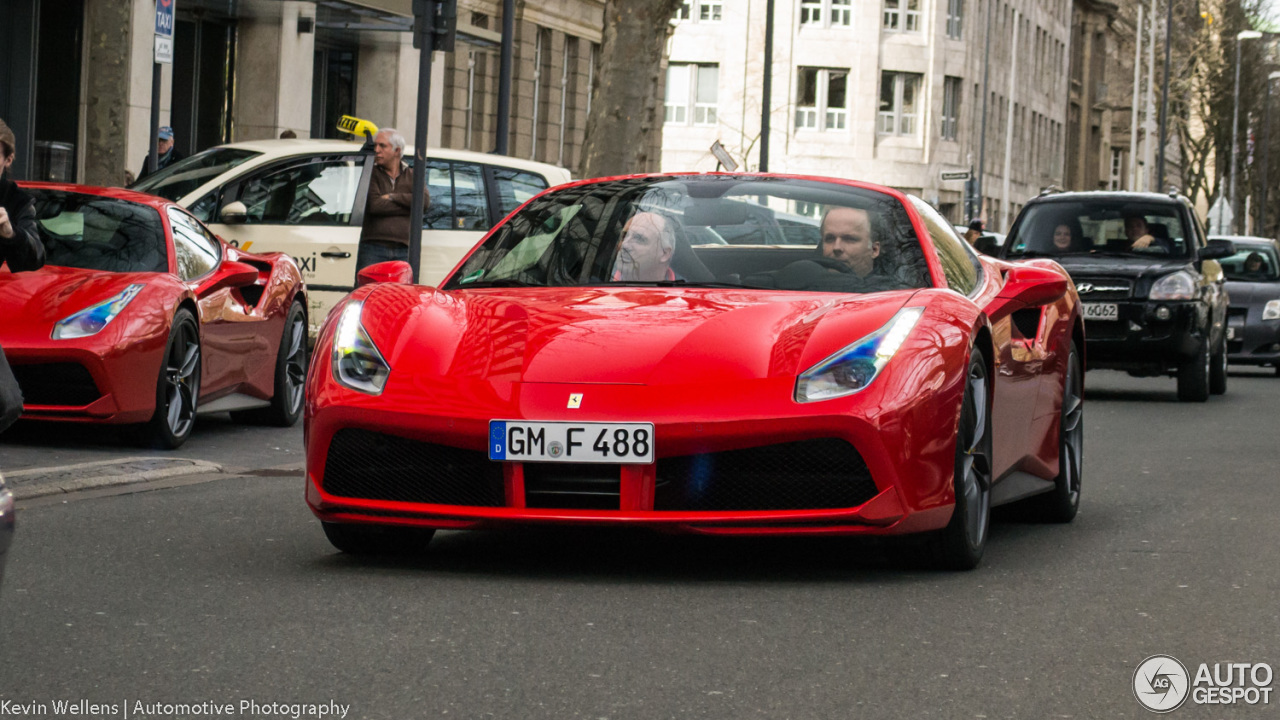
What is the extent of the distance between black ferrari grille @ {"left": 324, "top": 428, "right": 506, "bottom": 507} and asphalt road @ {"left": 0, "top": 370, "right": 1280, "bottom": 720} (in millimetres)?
236

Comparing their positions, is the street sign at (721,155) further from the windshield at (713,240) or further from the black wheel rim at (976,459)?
the black wheel rim at (976,459)

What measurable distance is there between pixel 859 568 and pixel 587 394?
110 centimetres

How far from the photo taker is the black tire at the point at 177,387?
1026 centimetres

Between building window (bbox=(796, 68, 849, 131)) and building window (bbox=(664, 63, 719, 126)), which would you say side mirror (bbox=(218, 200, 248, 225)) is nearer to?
building window (bbox=(796, 68, 849, 131))

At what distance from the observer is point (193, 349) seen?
10688mm

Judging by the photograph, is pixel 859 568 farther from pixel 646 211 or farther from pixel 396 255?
pixel 396 255

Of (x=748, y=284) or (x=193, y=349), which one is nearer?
(x=748, y=284)

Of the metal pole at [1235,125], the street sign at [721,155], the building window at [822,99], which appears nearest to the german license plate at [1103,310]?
the street sign at [721,155]

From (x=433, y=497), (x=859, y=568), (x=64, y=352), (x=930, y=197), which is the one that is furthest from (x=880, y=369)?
(x=930, y=197)

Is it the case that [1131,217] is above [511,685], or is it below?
above

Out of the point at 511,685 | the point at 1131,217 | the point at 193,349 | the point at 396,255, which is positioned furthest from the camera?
the point at 1131,217

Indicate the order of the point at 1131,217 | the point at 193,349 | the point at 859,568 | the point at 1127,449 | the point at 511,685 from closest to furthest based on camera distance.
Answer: the point at 511,685, the point at 859,568, the point at 193,349, the point at 1127,449, the point at 1131,217

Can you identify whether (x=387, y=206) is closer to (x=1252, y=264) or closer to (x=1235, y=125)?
(x=1252, y=264)

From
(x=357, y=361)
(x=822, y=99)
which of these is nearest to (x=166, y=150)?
(x=357, y=361)
